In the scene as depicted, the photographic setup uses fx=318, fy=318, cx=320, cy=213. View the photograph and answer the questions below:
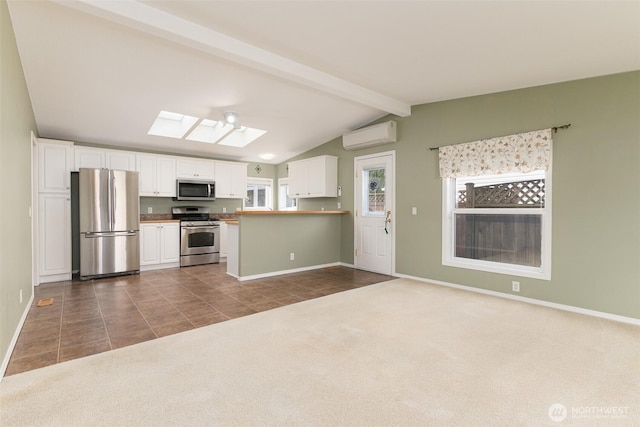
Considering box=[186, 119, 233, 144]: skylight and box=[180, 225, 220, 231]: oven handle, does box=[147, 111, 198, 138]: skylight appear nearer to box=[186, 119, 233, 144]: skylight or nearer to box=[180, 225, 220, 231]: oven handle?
box=[186, 119, 233, 144]: skylight

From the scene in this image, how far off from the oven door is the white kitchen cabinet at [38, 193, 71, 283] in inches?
66.4

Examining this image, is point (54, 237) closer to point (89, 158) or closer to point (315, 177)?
point (89, 158)

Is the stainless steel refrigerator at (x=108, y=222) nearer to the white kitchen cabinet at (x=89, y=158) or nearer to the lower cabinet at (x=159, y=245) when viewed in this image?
the lower cabinet at (x=159, y=245)

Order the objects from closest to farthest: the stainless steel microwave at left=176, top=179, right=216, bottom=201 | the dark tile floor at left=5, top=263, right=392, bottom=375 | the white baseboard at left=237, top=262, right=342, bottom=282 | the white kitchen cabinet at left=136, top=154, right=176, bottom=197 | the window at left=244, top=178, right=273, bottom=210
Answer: the dark tile floor at left=5, top=263, right=392, bottom=375, the white baseboard at left=237, top=262, right=342, bottom=282, the white kitchen cabinet at left=136, top=154, right=176, bottom=197, the stainless steel microwave at left=176, top=179, right=216, bottom=201, the window at left=244, top=178, right=273, bottom=210

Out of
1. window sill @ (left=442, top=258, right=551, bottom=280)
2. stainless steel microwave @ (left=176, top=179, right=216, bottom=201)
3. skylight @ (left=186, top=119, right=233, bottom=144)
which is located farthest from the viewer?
stainless steel microwave @ (left=176, top=179, right=216, bottom=201)

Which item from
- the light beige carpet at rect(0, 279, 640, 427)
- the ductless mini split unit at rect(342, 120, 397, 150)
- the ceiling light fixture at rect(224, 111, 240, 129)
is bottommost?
the light beige carpet at rect(0, 279, 640, 427)

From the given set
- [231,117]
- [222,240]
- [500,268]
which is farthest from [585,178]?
[222,240]

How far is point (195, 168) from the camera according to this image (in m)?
6.36

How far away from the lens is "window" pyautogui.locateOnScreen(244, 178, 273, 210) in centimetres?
775

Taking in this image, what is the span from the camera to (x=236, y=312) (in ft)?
11.0

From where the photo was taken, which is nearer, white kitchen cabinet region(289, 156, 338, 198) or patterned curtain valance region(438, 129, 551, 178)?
patterned curtain valance region(438, 129, 551, 178)

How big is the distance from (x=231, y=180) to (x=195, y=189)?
83 cm

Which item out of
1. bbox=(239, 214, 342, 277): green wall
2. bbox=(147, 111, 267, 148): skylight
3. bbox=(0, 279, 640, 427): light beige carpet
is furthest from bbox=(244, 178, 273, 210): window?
bbox=(0, 279, 640, 427): light beige carpet

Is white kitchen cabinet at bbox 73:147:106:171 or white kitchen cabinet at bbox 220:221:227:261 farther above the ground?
white kitchen cabinet at bbox 73:147:106:171
